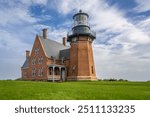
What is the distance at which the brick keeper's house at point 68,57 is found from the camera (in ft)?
132

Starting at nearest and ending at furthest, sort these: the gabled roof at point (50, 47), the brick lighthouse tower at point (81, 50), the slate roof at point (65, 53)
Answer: the brick lighthouse tower at point (81, 50)
the gabled roof at point (50, 47)
the slate roof at point (65, 53)

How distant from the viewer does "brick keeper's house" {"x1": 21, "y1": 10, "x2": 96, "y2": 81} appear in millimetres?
A: 40281

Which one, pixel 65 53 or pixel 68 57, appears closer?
pixel 68 57

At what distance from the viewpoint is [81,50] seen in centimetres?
4034

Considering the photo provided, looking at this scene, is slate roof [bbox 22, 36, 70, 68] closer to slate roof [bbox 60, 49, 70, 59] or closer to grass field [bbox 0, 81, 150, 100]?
slate roof [bbox 60, 49, 70, 59]

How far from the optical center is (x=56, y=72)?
1762 inches

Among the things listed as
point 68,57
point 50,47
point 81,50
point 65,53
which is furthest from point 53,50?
point 81,50

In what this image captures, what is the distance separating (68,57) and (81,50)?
5174mm

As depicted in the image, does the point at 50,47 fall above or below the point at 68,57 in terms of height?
above

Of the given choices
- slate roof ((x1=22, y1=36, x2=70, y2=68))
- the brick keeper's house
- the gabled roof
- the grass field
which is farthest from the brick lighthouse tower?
the grass field

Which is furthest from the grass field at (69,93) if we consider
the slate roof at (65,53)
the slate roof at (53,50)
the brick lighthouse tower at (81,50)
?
the slate roof at (65,53)

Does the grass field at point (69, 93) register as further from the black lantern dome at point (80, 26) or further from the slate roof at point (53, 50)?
the slate roof at point (53, 50)

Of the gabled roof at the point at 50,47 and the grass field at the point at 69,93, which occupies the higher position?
the gabled roof at the point at 50,47

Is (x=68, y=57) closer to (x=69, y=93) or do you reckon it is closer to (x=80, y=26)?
(x=80, y=26)
